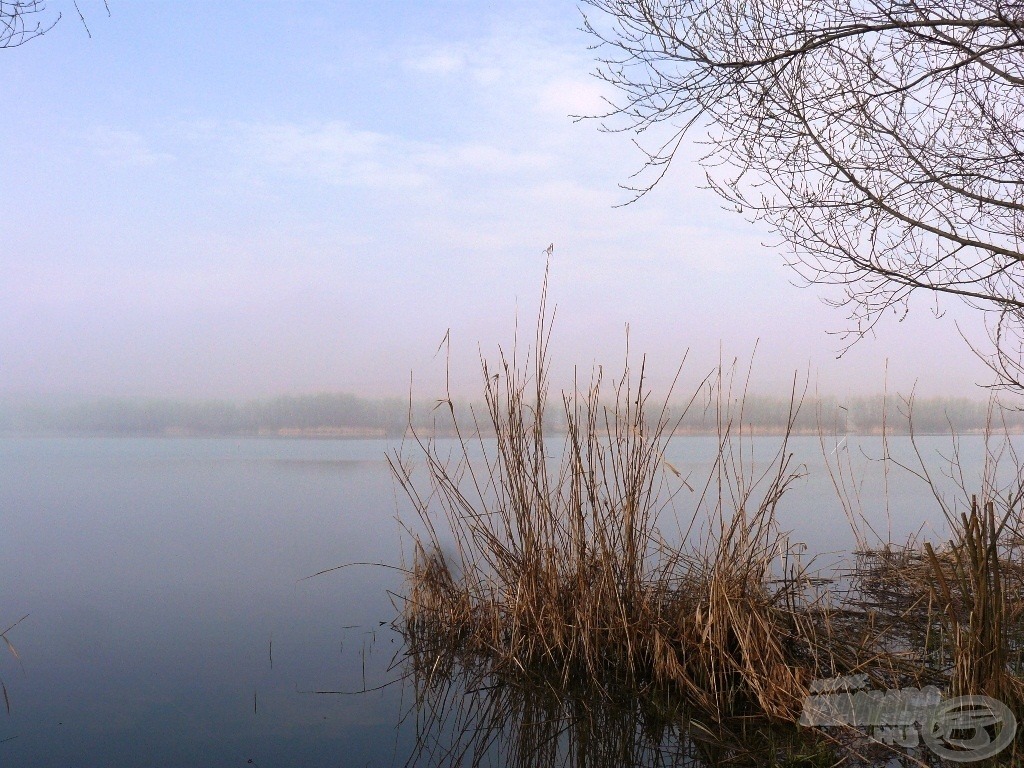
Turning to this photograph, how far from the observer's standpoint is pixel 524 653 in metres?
2.78

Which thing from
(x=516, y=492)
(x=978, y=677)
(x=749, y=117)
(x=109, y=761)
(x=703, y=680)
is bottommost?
(x=109, y=761)

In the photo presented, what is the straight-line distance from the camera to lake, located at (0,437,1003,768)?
232cm

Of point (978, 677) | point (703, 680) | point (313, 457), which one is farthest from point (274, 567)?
point (313, 457)

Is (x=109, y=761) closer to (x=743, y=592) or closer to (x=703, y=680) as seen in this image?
(x=703, y=680)

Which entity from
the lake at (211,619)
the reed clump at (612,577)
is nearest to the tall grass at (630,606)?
the reed clump at (612,577)

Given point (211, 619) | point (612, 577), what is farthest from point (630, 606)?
point (211, 619)

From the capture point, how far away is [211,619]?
3.51 meters

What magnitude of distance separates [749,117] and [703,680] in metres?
2.13

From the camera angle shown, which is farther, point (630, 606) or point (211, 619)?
point (211, 619)

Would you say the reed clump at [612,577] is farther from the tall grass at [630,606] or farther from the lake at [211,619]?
the lake at [211,619]

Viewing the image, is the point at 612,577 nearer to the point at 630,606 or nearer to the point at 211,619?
the point at 630,606

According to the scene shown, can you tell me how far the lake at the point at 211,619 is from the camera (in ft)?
7.61

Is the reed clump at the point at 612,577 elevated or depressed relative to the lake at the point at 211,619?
elevated

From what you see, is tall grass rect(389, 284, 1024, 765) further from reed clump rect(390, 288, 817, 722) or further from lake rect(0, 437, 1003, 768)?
lake rect(0, 437, 1003, 768)
